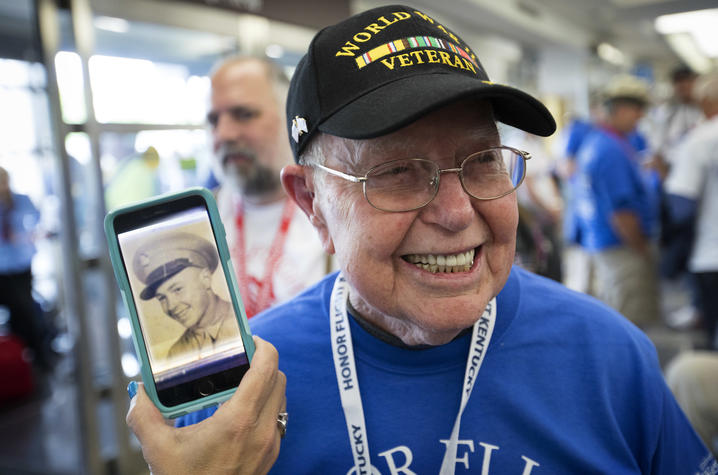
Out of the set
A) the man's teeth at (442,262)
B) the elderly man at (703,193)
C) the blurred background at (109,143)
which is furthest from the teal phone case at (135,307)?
the elderly man at (703,193)

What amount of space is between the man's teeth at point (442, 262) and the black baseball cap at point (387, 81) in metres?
0.23

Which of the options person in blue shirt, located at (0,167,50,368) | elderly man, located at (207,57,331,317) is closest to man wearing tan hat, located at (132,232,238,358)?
elderly man, located at (207,57,331,317)

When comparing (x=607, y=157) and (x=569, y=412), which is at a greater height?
(x=607, y=157)

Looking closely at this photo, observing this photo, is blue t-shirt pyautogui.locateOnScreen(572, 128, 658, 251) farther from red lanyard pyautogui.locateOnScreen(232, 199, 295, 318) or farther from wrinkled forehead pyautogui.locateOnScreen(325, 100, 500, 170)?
wrinkled forehead pyautogui.locateOnScreen(325, 100, 500, 170)

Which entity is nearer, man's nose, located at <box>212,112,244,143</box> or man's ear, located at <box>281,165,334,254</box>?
man's ear, located at <box>281,165,334,254</box>

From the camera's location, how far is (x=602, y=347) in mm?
1004

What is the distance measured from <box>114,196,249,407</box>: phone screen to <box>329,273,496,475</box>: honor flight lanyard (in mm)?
214

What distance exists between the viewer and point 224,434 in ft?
2.45

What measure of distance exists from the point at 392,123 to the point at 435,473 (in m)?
0.59

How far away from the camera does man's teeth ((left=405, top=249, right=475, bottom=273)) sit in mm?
898

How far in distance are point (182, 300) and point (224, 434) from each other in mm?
211

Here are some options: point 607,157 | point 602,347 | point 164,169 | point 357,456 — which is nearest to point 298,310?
point 357,456

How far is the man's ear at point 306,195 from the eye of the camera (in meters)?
1.02

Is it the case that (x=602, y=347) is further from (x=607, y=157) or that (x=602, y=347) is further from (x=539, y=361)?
(x=607, y=157)
